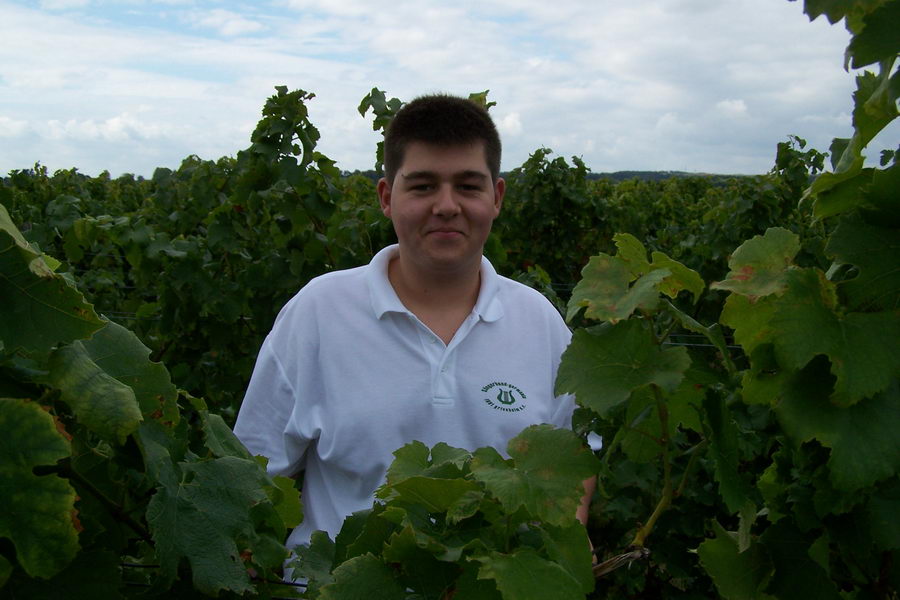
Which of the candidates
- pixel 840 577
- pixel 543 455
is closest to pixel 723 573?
pixel 840 577

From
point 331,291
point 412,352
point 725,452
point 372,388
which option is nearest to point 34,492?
point 725,452

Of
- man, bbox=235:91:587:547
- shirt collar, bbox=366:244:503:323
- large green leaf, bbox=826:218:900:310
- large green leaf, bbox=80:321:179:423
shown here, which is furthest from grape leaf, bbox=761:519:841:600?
shirt collar, bbox=366:244:503:323

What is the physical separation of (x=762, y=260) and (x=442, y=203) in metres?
1.37

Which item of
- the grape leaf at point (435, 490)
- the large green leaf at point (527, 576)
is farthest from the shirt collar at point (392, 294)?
the large green leaf at point (527, 576)

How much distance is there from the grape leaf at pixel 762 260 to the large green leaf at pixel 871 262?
0.05m

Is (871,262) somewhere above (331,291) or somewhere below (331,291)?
above

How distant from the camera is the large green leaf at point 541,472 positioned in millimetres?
916

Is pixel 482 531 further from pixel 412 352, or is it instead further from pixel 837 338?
pixel 412 352

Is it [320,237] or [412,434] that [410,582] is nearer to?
[412,434]

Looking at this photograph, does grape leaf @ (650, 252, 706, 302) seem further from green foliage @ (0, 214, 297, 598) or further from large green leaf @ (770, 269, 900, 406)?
green foliage @ (0, 214, 297, 598)

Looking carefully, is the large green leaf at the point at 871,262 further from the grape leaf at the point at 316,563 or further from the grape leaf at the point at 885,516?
the grape leaf at the point at 316,563

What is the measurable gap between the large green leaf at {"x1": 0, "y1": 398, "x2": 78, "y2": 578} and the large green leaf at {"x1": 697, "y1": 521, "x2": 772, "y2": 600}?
0.80 m

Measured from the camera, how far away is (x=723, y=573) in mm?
1137

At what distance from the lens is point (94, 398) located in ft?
3.04
